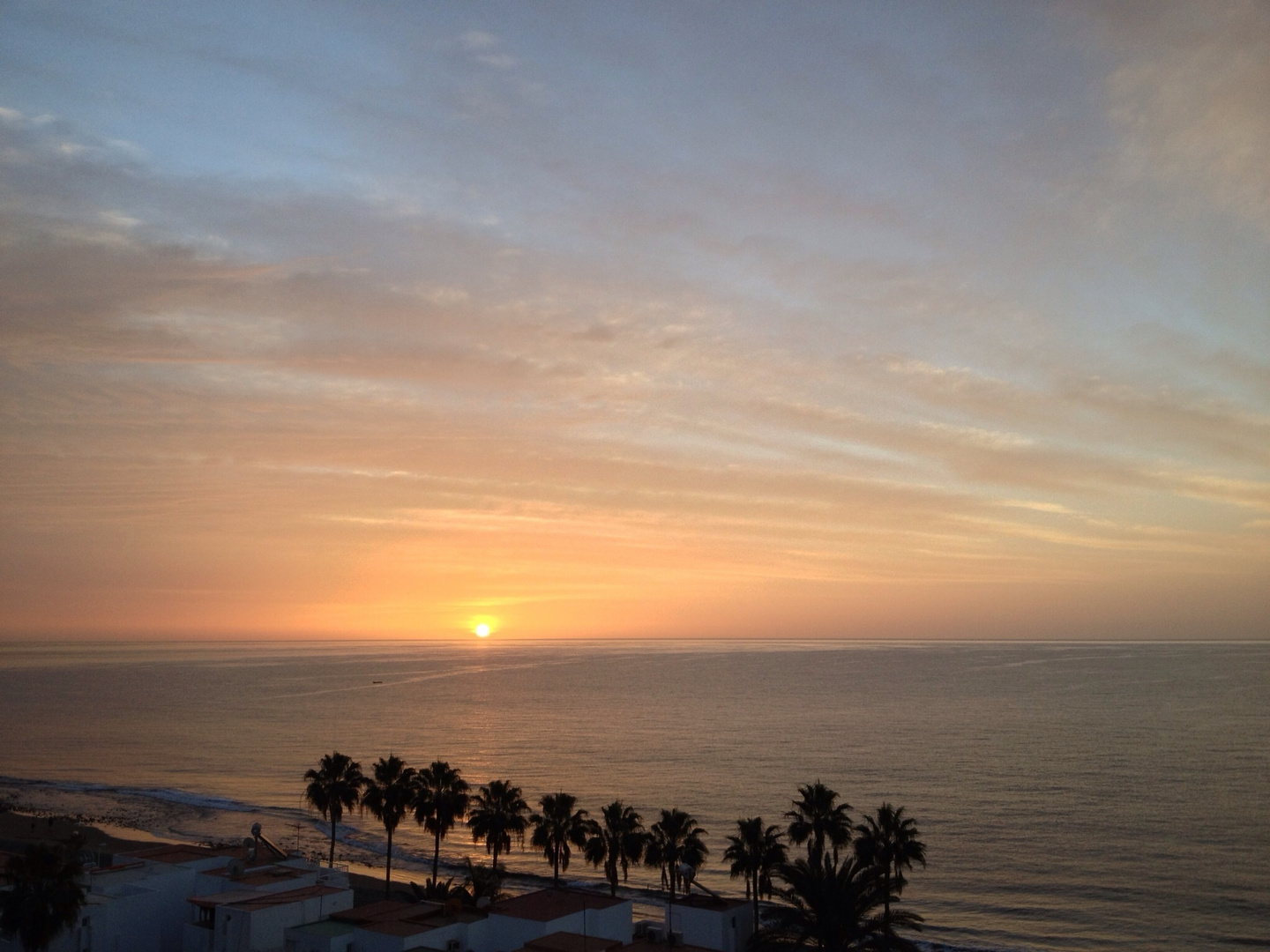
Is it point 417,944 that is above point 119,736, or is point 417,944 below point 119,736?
above

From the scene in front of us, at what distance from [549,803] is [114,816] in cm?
5287

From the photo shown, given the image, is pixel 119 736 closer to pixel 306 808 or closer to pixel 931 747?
pixel 306 808

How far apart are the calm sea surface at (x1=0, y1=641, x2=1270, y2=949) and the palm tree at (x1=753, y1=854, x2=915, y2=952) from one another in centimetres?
2266

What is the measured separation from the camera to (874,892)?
30.8m

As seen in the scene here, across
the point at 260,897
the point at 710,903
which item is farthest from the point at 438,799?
the point at 710,903

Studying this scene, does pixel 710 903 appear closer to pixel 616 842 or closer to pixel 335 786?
pixel 616 842

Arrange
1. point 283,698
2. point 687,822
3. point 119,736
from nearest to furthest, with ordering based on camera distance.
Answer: point 687,822 < point 119,736 < point 283,698

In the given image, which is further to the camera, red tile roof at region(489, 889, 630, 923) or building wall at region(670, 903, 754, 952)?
building wall at region(670, 903, 754, 952)

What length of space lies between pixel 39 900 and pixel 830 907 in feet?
77.5

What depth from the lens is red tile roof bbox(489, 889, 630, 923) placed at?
3353 cm

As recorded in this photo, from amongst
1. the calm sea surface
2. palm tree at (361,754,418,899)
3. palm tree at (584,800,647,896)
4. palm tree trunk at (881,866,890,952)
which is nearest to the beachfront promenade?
palm tree at (584,800,647,896)

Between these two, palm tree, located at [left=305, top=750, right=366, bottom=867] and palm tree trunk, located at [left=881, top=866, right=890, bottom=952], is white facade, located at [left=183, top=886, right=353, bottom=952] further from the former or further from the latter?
palm tree trunk, located at [left=881, top=866, right=890, bottom=952]

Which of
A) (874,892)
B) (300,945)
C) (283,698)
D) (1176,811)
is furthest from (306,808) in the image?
(283,698)

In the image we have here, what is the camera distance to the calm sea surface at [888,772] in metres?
56.6
